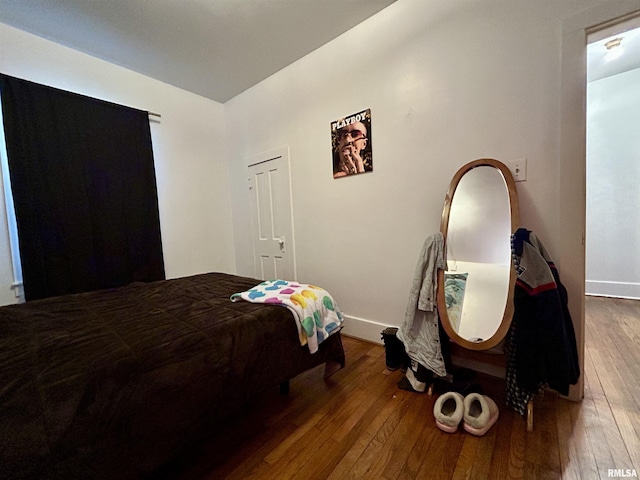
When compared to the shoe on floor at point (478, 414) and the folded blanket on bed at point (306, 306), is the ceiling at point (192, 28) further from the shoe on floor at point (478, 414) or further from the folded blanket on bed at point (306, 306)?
the shoe on floor at point (478, 414)

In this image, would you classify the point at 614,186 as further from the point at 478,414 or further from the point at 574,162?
the point at 478,414

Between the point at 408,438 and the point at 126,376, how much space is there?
1.29 m

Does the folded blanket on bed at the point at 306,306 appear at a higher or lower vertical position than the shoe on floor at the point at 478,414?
higher

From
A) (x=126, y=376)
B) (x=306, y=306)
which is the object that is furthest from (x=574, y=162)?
(x=126, y=376)

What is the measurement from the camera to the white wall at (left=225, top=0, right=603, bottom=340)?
1.50 metres

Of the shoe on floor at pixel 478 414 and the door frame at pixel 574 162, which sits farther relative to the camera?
the door frame at pixel 574 162

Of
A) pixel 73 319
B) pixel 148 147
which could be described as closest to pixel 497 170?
pixel 73 319

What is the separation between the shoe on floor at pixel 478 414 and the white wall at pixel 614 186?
10.2 feet

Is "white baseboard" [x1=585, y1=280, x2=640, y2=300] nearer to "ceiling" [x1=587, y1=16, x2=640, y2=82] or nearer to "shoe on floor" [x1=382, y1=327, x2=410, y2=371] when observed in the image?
"ceiling" [x1=587, y1=16, x2=640, y2=82]

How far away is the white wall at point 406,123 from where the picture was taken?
1.50m

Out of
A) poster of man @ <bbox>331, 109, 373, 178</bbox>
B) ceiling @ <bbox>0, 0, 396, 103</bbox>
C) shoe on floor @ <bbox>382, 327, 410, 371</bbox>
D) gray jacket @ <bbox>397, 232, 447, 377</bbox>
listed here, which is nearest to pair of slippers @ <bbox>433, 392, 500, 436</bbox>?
gray jacket @ <bbox>397, 232, 447, 377</bbox>

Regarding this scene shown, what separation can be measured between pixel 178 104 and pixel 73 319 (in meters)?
2.81

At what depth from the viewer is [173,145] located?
10.2 ft

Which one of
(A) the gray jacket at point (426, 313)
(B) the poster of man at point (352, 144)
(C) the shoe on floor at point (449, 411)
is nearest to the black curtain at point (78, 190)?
(B) the poster of man at point (352, 144)
